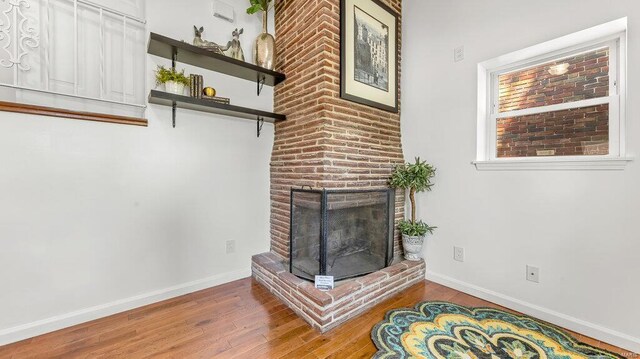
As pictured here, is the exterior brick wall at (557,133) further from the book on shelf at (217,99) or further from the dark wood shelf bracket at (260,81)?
the book on shelf at (217,99)

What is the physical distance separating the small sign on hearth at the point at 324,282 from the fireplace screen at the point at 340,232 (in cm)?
9

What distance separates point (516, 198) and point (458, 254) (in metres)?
0.70

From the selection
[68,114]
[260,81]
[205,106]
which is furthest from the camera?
[260,81]

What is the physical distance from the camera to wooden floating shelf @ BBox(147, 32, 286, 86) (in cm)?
196

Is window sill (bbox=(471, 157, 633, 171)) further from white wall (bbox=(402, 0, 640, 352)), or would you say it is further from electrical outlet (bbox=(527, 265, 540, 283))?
electrical outlet (bbox=(527, 265, 540, 283))

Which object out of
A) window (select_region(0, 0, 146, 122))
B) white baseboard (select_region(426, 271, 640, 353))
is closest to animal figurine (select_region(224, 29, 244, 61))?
window (select_region(0, 0, 146, 122))

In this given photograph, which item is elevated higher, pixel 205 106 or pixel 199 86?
pixel 199 86

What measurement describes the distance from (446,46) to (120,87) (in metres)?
2.90

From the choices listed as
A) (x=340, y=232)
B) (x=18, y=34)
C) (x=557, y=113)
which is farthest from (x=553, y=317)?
(x=18, y=34)

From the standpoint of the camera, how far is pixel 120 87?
203 cm

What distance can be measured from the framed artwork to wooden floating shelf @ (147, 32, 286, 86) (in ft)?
2.32

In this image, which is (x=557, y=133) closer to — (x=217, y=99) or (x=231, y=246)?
(x=217, y=99)

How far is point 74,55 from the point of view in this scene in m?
1.85

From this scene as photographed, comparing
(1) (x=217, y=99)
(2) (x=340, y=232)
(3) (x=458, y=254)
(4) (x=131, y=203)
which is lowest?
(3) (x=458, y=254)
